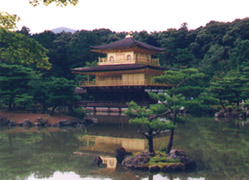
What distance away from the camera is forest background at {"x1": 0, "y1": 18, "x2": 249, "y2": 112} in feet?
32.7

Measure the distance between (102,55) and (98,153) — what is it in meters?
52.6

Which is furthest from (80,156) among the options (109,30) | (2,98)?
(109,30)

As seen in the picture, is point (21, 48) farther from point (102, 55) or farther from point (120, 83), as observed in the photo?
point (102, 55)

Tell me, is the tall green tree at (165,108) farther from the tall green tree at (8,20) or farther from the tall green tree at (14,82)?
the tall green tree at (14,82)

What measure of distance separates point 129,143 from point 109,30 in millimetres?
77849

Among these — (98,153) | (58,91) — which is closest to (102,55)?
(58,91)

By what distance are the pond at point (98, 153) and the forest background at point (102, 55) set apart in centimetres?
246

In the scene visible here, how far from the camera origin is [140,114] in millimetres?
14195

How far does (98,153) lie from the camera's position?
1566 cm

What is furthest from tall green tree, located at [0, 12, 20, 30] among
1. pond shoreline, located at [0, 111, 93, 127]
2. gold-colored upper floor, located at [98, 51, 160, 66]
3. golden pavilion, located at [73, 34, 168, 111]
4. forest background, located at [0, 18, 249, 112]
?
gold-colored upper floor, located at [98, 51, 160, 66]

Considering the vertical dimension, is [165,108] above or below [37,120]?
above

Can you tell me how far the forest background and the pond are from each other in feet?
8.06

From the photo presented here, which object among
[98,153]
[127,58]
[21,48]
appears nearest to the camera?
[21,48]

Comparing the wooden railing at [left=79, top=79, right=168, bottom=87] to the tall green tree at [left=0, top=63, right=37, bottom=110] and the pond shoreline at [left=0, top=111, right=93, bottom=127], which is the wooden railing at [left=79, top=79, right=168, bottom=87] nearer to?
the pond shoreline at [left=0, top=111, right=93, bottom=127]
